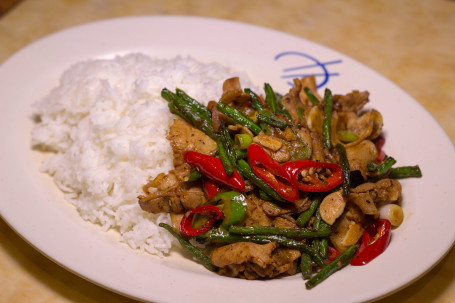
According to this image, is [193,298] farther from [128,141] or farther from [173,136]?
[128,141]

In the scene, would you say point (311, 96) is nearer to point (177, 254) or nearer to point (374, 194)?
point (374, 194)

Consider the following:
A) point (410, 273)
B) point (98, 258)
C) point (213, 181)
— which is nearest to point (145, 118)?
point (213, 181)

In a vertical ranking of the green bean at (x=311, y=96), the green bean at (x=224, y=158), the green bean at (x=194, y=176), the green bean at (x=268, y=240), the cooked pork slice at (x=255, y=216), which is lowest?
the green bean at (x=268, y=240)

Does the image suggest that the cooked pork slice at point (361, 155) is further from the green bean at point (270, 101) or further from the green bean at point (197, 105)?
the green bean at point (197, 105)

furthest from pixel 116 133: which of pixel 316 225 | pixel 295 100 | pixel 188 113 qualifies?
pixel 316 225

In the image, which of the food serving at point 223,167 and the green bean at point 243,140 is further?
the green bean at point 243,140

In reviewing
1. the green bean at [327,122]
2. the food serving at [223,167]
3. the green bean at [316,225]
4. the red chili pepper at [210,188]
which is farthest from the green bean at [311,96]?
the red chili pepper at [210,188]

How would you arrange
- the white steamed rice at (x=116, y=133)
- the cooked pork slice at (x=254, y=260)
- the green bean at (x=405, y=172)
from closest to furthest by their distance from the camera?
the cooked pork slice at (x=254, y=260) → the white steamed rice at (x=116, y=133) → the green bean at (x=405, y=172)
